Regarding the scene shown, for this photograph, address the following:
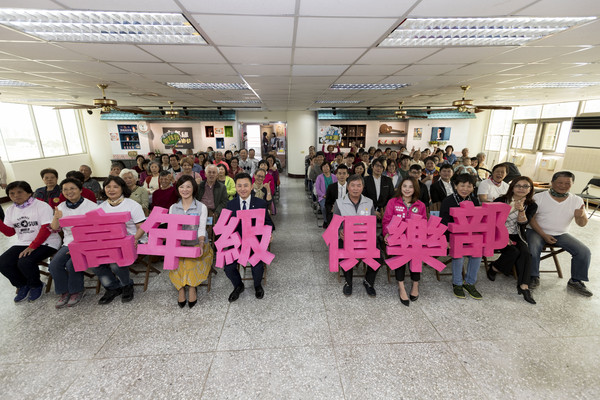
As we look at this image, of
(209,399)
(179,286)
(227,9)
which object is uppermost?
(227,9)

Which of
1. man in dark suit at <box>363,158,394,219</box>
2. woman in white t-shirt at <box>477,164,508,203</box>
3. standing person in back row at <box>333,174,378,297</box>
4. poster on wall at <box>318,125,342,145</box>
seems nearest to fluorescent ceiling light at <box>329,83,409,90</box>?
man in dark suit at <box>363,158,394,219</box>

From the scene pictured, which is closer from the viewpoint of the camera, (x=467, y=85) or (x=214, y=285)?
(x=214, y=285)

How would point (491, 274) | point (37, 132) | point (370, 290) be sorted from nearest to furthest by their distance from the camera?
point (370, 290), point (491, 274), point (37, 132)

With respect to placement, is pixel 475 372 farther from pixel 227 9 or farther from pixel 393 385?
pixel 227 9

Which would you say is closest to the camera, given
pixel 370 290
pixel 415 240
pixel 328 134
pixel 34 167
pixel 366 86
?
pixel 415 240

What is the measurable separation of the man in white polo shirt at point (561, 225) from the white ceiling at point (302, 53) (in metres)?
1.60

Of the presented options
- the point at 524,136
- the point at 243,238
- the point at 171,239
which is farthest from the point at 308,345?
the point at 524,136

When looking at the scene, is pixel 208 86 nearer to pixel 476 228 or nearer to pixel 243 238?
pixel 243 238

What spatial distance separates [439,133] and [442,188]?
850 cm

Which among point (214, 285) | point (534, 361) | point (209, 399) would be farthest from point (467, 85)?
point (209, 399)

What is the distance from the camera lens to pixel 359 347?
7.11ft

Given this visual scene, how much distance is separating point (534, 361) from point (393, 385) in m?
1.22

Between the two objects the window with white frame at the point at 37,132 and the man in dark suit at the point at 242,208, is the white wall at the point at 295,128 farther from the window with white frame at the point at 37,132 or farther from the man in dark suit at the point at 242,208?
the man in dark suit at the point at 242,208

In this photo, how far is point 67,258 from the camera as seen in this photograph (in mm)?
2721
